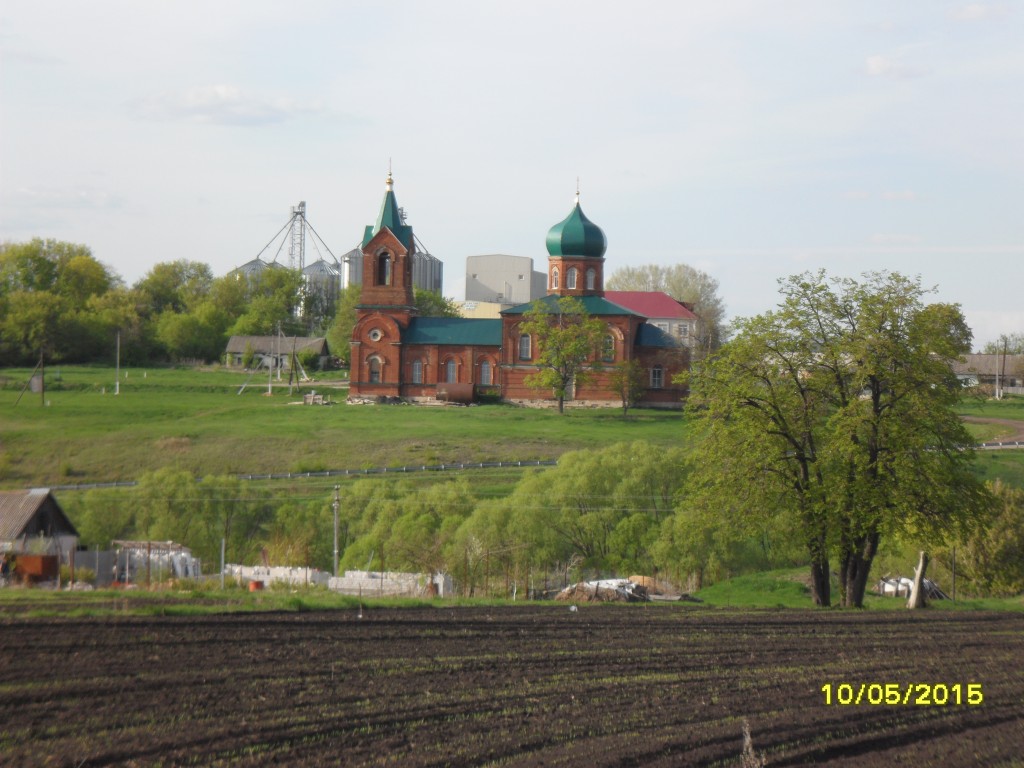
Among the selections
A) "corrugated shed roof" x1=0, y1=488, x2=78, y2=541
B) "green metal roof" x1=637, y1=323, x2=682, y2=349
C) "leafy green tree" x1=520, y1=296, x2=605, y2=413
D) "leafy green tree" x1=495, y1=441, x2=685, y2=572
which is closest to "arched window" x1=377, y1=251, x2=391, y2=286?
"leafy green tree" x1=520, y1=296, x2=605, y2=413

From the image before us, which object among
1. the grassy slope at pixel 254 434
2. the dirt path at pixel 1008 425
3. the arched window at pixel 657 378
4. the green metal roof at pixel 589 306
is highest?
the green metal roof at pixel 589 306

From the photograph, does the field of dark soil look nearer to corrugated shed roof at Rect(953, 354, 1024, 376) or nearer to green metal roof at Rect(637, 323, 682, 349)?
green metal roof at Rect(637, 323, 682, 349)

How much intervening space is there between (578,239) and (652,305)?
32091 mm

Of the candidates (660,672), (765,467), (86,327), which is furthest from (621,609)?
(86,327)

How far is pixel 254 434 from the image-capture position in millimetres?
63062

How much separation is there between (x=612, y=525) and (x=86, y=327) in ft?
228

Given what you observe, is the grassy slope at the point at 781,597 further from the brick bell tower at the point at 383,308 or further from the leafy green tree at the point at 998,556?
the brick bell tower at the point at 383,308

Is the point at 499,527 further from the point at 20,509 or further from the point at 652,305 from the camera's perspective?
the point at 652,305

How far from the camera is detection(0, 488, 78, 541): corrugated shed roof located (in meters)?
37.1

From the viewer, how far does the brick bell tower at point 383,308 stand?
80562 mm

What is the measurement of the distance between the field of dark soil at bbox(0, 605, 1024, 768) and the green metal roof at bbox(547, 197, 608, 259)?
5997 centimetres

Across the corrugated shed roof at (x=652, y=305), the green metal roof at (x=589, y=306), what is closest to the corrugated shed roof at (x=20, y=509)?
the green metal roof at (x=589, y=306)

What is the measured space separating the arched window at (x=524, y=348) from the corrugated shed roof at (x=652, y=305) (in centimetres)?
3189

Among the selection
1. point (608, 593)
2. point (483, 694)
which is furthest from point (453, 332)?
point (483, 694)
